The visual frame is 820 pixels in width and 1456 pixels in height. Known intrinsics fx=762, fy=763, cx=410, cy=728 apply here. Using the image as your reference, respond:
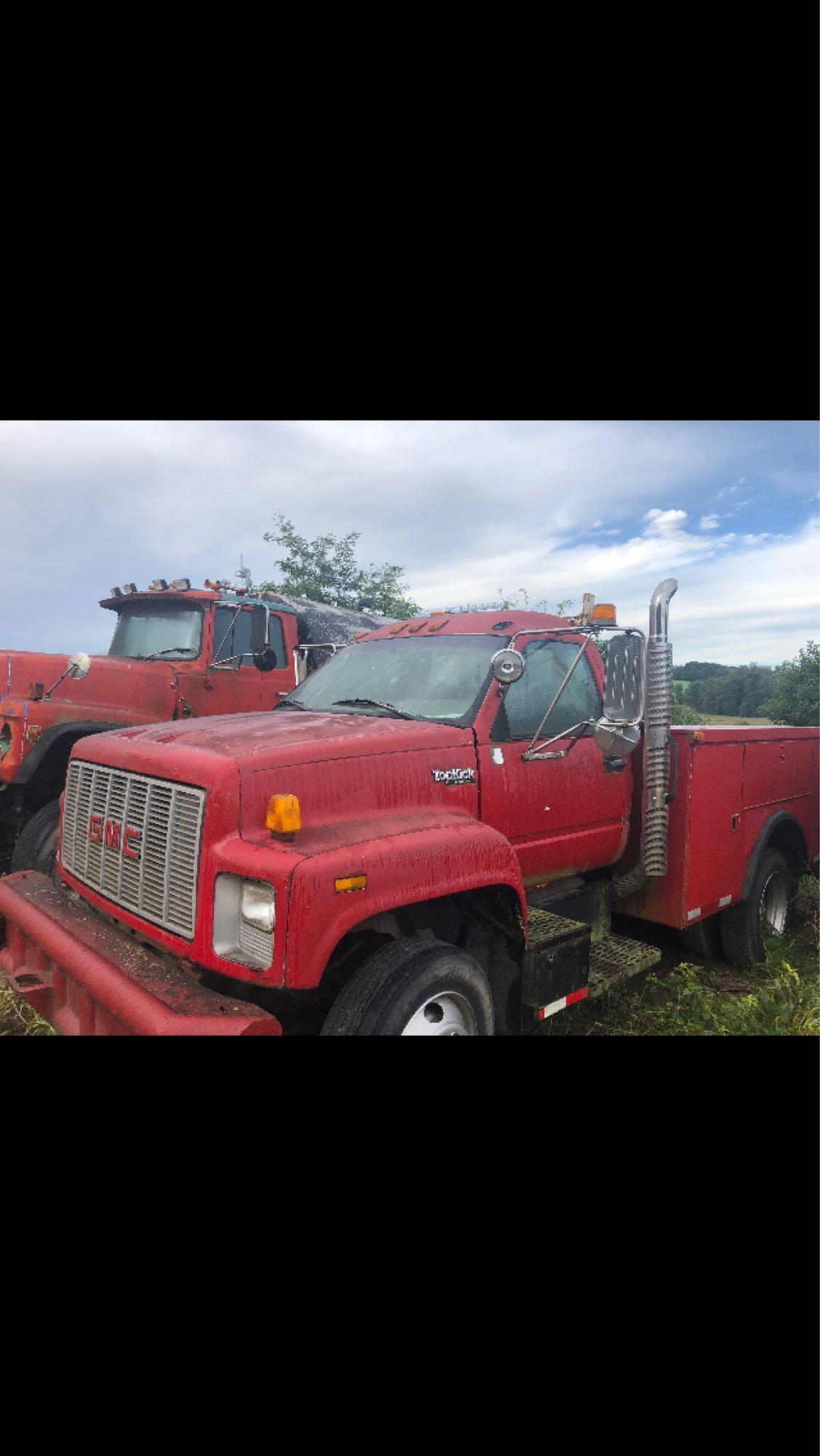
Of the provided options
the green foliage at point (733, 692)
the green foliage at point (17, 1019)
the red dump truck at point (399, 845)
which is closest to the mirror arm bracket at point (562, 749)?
the red dump truck at point (399, 845)

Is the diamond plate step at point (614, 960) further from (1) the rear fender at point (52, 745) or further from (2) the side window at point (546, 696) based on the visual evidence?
(1) the rear fender at point (52, 745)

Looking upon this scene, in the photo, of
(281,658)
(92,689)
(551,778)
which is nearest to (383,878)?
(551,778)

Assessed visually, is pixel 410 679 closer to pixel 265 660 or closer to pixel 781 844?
pixel 265 660

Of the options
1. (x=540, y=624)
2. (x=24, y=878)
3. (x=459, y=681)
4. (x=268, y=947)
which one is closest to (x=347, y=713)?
(x=459, y=681)

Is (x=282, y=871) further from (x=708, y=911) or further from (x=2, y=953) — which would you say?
(x=708, y=911)

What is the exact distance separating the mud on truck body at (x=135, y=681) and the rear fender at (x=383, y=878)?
116 inches

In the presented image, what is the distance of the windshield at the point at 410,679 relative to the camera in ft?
12.3

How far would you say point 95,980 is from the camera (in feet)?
9.12

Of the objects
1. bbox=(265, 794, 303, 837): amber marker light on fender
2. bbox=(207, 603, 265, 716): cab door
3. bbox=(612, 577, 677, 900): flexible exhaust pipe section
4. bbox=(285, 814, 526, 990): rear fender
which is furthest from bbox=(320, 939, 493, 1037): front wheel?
bbox=(207, 603, 265, 716): cab door

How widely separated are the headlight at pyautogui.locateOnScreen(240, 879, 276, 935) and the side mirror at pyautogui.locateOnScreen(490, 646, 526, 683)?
1507 mm

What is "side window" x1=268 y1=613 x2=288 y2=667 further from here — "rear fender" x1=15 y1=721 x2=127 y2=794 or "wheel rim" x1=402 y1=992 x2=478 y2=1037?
"wheel rim" x1=402 y1=992 x2=478 y2=1037

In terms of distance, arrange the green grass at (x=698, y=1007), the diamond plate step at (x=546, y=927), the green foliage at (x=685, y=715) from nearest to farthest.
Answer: the diamond plate step at (x=546, y=927) → the green grass at (x=698, y=1007) → the green foliage at (x=685, y=715)

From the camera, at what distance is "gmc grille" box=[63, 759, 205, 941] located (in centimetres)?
275

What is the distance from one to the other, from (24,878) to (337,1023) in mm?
2217
